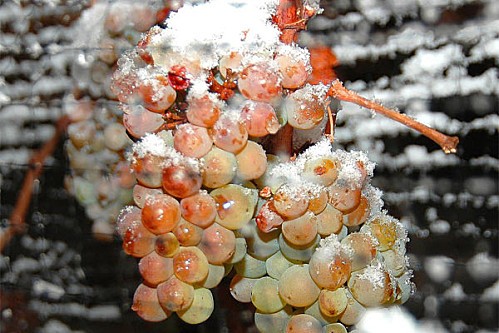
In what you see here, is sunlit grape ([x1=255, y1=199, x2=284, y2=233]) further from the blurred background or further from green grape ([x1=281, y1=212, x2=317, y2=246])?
the blurred background

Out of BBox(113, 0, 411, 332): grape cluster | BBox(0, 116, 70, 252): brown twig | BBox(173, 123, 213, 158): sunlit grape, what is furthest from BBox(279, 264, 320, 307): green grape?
BBox(0, 116, 70, 252): brown twig

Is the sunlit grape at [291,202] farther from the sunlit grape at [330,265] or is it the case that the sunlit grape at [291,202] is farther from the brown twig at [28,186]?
the brown twig at [28,186]

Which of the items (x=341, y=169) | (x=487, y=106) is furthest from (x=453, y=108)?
(x=341, y=169)

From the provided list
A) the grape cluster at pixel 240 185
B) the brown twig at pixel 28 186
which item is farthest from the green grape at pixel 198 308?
the brown twig at pixel 28 186

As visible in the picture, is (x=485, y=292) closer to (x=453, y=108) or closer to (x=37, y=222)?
(x=453, y=108)

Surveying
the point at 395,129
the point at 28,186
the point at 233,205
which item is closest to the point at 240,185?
the point at 233,205
